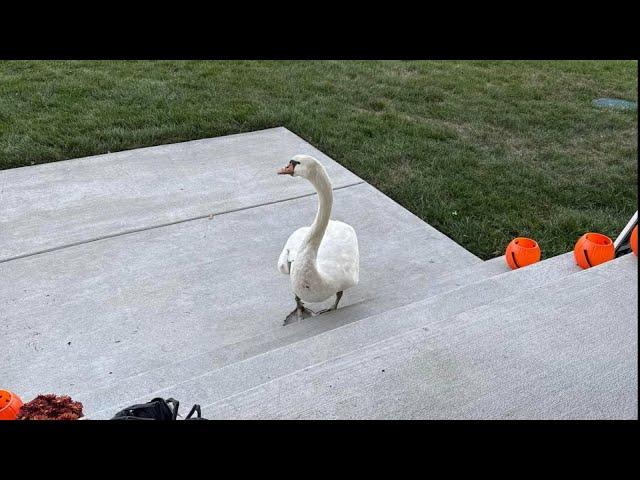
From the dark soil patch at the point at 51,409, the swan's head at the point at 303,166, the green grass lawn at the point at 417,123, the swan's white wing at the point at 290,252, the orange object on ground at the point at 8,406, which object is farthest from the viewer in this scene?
the green grass lawn at the point at 417,123

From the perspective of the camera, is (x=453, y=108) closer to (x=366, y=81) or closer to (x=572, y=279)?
(x=366, y=81)

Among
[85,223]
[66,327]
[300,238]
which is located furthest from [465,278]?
[85,223]

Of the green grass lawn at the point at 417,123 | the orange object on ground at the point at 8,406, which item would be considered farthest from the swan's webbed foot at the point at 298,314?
the orange object on ground at the point at 8,406

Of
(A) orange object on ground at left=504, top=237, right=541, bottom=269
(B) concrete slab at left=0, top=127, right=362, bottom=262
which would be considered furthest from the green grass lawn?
(A) orange object on ground at left=504, top=237, right=541, bottom=269

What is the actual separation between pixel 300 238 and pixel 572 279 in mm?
1528

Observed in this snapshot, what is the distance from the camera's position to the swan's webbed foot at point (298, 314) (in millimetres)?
3529

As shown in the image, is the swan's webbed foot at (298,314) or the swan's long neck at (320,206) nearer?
the swan's long neck at (320,206)

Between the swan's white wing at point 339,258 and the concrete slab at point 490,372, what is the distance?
1.01 meters

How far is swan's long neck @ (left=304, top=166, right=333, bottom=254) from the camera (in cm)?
305

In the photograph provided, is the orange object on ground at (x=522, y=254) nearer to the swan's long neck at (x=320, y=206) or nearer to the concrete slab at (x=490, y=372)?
the concrete slab at (x=490, y=372)

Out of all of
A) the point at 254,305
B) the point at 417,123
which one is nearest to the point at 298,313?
the point at 254,305

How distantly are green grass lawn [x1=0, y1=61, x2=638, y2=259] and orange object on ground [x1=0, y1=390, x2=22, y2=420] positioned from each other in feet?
10.4

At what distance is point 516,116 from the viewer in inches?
267

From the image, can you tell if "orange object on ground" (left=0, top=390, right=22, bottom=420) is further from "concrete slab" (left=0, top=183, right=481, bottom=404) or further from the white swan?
the white swan
